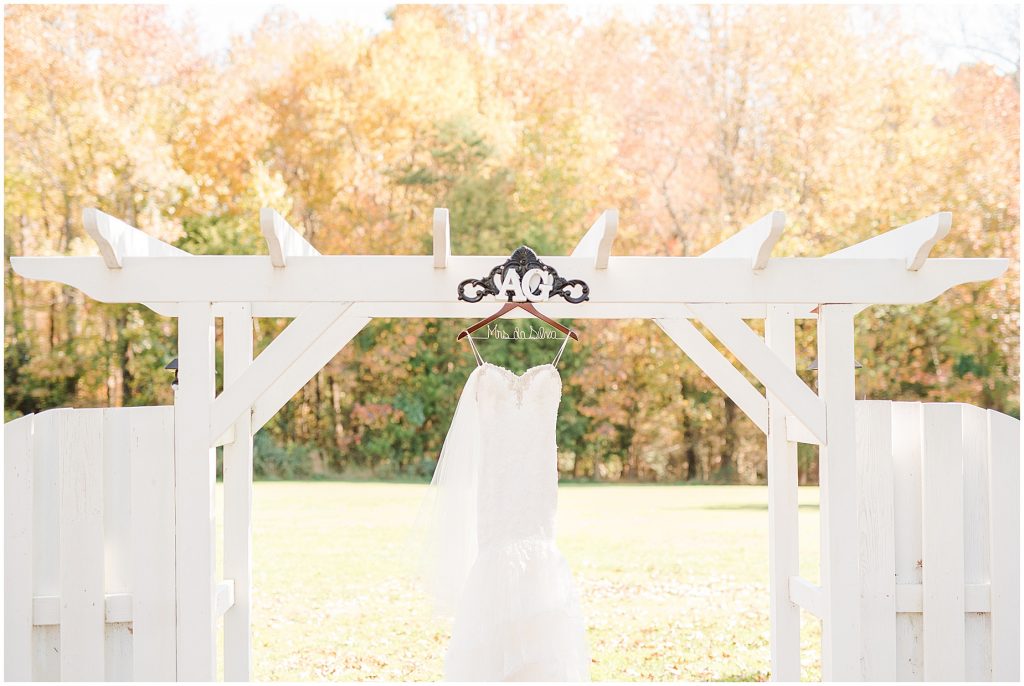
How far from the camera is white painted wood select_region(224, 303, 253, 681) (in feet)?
11.7

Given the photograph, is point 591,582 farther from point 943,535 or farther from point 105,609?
point 105,609

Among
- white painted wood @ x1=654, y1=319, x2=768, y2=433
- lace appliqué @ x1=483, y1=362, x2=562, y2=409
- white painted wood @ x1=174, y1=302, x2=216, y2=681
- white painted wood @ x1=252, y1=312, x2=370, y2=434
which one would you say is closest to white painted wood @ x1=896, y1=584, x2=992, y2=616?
white painted wood @ x1=654, y1=319, x2=768, y2=433

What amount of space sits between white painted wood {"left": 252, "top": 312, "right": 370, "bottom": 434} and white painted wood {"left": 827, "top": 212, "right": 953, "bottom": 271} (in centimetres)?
176

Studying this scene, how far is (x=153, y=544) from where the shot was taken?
3.11 meters

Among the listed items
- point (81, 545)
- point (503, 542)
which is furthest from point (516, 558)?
point (81, 545)

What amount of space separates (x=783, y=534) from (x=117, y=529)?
98.8 inches

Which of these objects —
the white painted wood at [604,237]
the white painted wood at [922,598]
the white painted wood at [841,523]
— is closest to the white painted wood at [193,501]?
the white painted wood at [604,237]

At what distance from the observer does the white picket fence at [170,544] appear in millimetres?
3113

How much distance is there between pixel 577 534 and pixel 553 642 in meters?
6.41

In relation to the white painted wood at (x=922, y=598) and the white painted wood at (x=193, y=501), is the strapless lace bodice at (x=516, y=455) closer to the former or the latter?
the white painted wood at (x=193, y=501)

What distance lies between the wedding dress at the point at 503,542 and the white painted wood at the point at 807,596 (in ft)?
2.76

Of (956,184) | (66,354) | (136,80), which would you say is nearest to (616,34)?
(956,184)

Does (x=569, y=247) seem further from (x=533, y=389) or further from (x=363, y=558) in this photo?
(x=533, y=389)

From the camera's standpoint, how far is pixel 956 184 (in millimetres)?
11922
